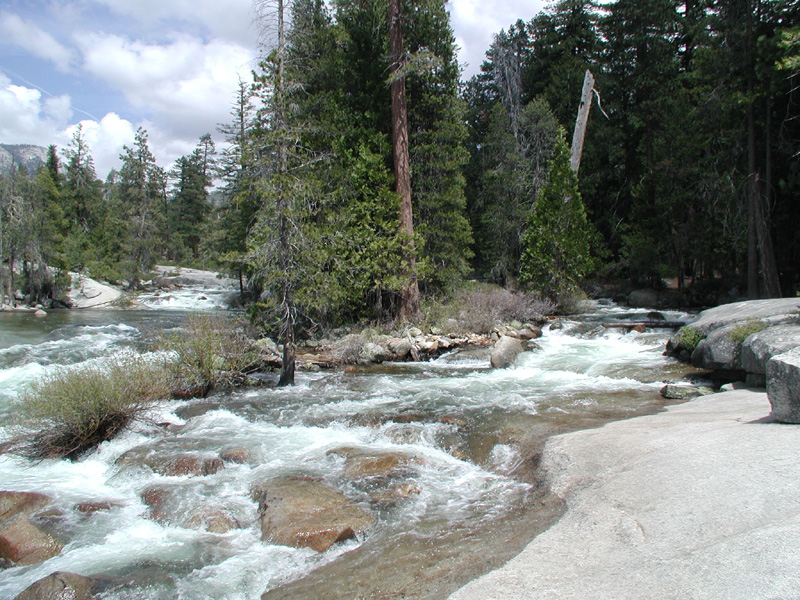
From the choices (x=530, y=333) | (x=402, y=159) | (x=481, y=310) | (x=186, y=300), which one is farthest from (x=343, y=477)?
(x=186, y=300)

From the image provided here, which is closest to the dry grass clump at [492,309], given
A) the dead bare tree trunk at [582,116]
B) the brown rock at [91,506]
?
the dead bare tree trunk at [582,116]

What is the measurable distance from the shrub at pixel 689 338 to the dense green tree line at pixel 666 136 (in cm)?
699

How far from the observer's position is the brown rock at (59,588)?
3.78 m

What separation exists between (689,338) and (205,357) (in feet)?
35.8

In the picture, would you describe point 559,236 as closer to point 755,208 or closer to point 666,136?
point 755,208

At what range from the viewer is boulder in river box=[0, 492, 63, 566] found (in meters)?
4.54

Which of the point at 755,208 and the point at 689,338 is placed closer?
the point at 689,338

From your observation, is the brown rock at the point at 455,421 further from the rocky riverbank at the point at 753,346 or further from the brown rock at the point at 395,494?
the rocky riverbank at the point at 753,346

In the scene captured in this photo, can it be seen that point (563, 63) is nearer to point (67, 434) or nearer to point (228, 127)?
point (228, 127)

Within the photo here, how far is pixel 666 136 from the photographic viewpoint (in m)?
24.3

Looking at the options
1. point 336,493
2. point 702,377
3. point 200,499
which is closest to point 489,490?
point 336,493

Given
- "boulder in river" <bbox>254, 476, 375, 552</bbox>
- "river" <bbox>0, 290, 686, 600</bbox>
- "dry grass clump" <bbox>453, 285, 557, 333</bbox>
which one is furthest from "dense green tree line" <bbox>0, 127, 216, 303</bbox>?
"boulder in river" <bbox>254, 476, 375, 552</bbox>

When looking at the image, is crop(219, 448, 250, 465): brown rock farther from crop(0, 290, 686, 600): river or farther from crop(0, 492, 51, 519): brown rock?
crop(0, 492, 51, 519): brown rock

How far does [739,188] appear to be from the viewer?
17547 millimetres
